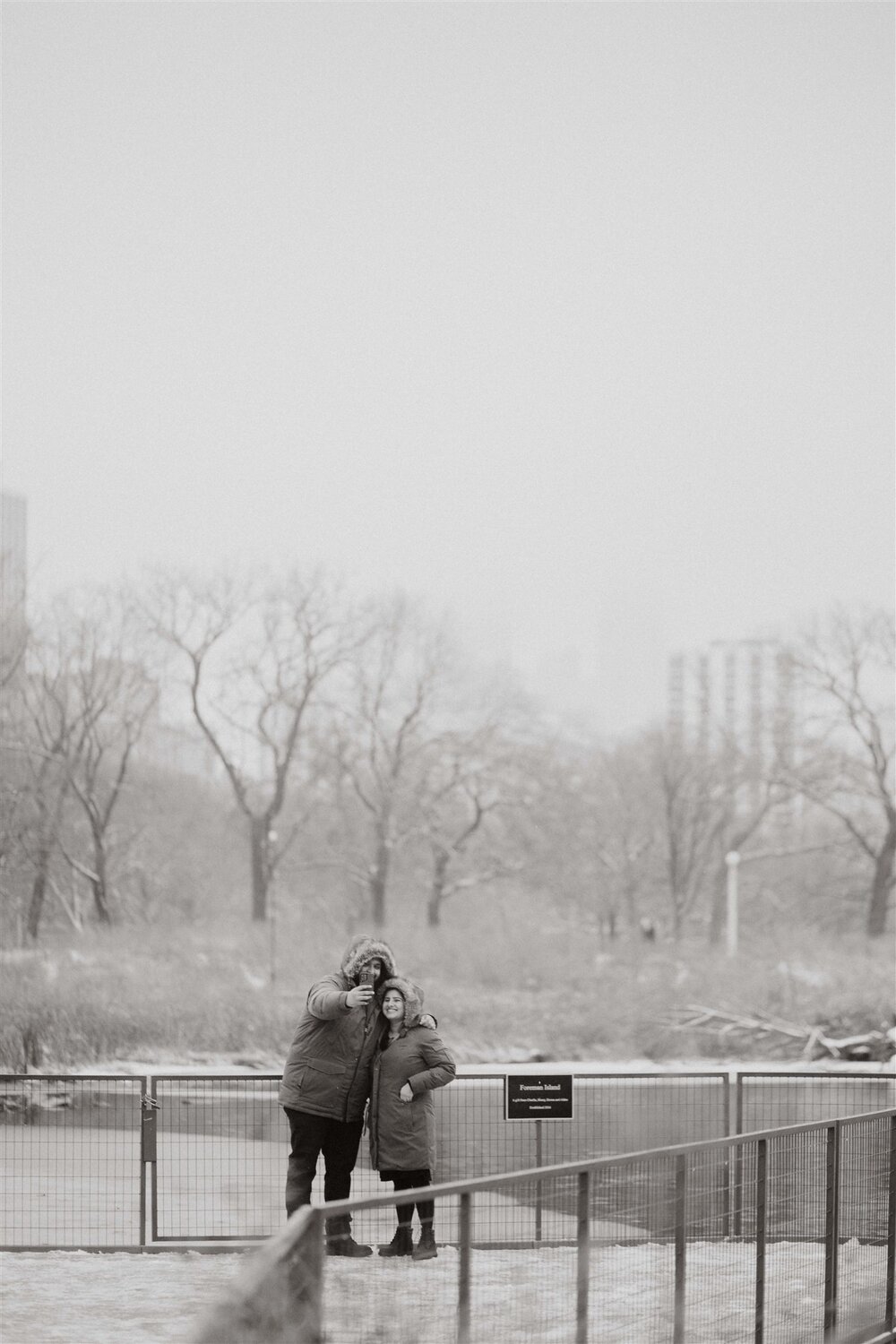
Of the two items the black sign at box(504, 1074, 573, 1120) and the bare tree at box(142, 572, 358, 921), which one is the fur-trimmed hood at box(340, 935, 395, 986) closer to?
the black sign at box(504, 1074, 573, 1120)

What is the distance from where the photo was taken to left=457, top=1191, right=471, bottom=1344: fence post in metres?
3.97

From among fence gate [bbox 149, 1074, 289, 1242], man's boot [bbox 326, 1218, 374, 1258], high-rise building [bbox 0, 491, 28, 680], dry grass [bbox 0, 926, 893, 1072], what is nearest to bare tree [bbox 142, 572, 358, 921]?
high-rise building [bbox 0, 491, 28, 680]

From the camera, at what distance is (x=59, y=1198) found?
7.77m

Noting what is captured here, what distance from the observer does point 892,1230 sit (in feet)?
19.2

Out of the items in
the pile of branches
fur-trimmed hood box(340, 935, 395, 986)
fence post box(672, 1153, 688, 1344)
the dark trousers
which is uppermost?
fur-trimmed hood box(340, 935, 395, 986)

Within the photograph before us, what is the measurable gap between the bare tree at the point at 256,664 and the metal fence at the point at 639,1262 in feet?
100

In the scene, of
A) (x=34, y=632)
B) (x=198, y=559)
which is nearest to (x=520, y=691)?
(x=198, y=559)

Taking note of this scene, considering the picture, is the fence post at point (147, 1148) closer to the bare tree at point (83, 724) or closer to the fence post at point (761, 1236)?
the fence post at point (761, 1236)

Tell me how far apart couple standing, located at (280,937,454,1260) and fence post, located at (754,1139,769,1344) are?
1.80 metres

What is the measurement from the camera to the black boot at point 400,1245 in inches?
162

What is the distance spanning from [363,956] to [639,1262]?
7.65 feet

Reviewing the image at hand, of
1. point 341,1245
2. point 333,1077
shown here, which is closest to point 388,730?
point 333,1077

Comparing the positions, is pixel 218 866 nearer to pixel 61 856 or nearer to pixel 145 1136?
pixel 61 856

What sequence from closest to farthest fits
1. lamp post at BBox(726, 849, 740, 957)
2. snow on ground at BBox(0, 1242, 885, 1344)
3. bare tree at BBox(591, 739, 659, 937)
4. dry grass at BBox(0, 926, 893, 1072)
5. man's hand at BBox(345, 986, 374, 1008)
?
snow on ground at BBox(0, 1242, 885, 1344)
man's hand at BBox(345, 986, 374, 1008)
dry grass at BBox(0, 926, 893, 1072)
lamp post at BBox(726, 849, 740, 957)
bare tree at BBox(591, 739, 659, 937)
